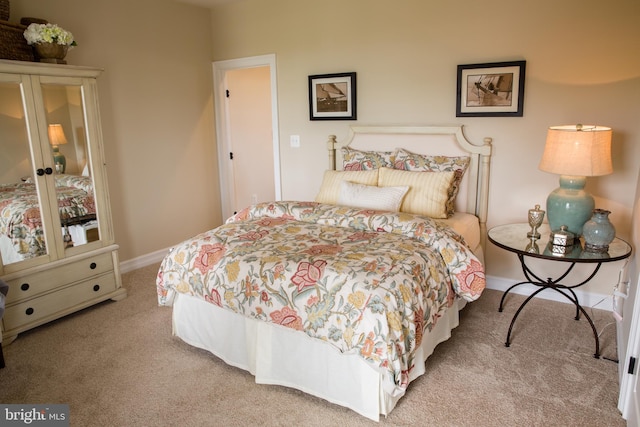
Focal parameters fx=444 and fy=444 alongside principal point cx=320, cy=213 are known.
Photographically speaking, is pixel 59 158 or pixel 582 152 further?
pixel 59 158

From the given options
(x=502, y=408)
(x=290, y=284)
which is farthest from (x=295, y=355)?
(x=502, y=408)

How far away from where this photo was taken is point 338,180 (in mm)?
3645

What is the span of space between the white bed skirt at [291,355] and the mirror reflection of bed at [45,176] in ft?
3.52

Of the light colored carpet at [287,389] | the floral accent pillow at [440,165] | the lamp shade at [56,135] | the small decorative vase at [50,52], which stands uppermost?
the small decorative vase at [50,52]

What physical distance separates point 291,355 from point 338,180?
67.8 inches

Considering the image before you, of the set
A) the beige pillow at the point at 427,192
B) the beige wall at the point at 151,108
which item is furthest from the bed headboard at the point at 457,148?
the beige wall at the point at 151,108

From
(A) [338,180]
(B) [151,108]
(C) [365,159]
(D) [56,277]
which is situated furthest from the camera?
(B) [151,108]

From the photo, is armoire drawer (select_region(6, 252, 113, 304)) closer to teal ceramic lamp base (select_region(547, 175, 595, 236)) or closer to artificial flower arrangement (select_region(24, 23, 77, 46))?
artificial flower arrangement (select_region(24, 23, 77, 46))

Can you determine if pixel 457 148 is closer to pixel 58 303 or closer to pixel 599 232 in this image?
pixel 599 232

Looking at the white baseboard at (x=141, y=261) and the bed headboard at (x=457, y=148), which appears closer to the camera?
the bed headboard at (x=457, y=148)

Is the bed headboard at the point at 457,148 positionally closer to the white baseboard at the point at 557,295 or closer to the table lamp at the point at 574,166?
the white baseboard at the point at 557,295

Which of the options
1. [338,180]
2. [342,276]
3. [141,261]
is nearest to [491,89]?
[338,180]

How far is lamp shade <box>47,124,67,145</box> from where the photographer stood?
9.74 feet

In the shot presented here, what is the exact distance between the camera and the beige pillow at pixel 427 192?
3225 millimetres
